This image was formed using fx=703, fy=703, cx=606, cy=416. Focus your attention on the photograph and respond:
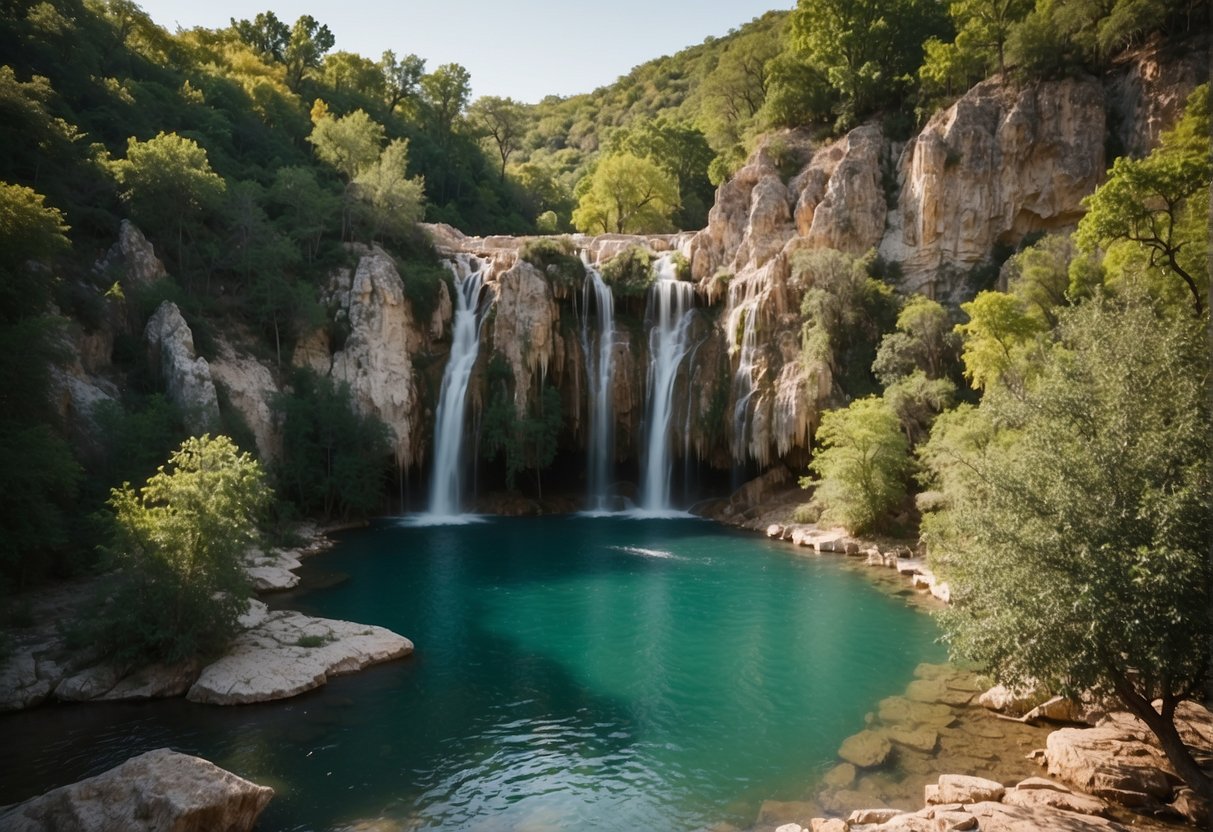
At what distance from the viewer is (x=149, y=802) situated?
864 cm


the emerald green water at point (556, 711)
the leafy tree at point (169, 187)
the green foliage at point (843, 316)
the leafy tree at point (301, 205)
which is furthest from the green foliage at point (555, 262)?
the emerald green water at point (556, 711)

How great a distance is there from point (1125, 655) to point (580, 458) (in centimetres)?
2962

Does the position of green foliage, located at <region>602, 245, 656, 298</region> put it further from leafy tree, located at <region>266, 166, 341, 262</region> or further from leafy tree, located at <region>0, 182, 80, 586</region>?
leafy tree, located at <region>0, 182, 80, 586</region>

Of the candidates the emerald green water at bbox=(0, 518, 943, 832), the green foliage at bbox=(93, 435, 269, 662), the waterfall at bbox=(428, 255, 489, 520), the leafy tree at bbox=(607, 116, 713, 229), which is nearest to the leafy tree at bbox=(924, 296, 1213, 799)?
the emerald green water at bbox=(0, 518, 943, 832)

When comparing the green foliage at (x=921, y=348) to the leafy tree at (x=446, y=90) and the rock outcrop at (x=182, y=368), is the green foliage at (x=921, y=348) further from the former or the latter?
the leafy tree at (x=446, y=90)

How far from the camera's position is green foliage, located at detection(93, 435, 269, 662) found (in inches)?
541

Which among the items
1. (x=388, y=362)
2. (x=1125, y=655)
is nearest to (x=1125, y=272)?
(x=1125, y=655)

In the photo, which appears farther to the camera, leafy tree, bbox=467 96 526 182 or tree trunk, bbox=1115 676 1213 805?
leafy tree, bbox=467 96 526 182

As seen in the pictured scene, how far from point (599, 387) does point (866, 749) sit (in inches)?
1035

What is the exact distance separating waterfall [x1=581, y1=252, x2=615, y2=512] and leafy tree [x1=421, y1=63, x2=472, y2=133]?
32.5 m

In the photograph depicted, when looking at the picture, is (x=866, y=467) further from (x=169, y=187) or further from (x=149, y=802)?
(x=169, y=187)

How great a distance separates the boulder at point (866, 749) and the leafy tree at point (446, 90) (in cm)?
6002

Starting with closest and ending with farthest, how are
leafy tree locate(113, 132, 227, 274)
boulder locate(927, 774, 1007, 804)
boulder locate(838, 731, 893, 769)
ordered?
1. boulder locate(927, 774, 1007, 804)
2. boulder locate(838, 731, 893, 769)
3. leafy tree locate(113, 132, 227, 274)

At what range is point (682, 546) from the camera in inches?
1083
